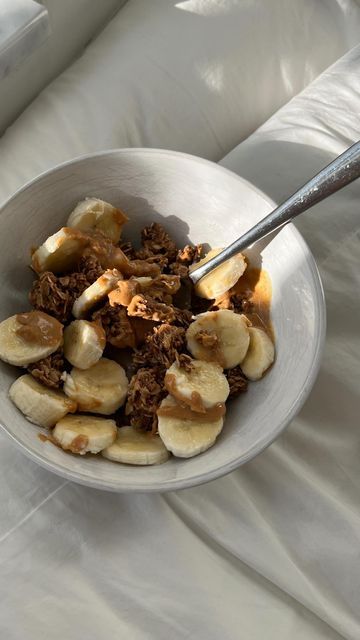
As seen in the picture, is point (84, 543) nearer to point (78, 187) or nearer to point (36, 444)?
point (36, 444)

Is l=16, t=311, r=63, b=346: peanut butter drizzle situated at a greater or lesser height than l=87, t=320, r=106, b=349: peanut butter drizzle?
greater

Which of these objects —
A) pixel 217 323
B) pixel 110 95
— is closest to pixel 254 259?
pixel 217 323

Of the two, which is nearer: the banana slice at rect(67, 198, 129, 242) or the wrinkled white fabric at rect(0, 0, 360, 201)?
the banana slice at rect(67, 198, 129, 242)

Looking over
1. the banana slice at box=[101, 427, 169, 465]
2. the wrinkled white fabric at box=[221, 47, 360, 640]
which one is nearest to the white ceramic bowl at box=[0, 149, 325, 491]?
the banana slice at box=[101, 427, 169, 465]

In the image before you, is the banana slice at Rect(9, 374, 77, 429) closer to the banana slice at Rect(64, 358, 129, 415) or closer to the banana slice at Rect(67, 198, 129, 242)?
the banana slice at Rect(64, 358, 129, 415)

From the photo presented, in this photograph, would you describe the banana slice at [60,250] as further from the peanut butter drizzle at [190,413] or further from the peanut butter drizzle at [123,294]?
the peanut butter drizzle at [190,413]

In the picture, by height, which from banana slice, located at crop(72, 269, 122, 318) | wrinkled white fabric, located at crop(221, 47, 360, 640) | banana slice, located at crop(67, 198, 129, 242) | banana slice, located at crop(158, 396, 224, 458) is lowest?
wrinkled white fabric, located at crop(221, 47, 360, 640)

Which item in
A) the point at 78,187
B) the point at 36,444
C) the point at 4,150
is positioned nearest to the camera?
the point at 36,444

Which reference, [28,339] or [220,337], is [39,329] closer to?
[28,339]
